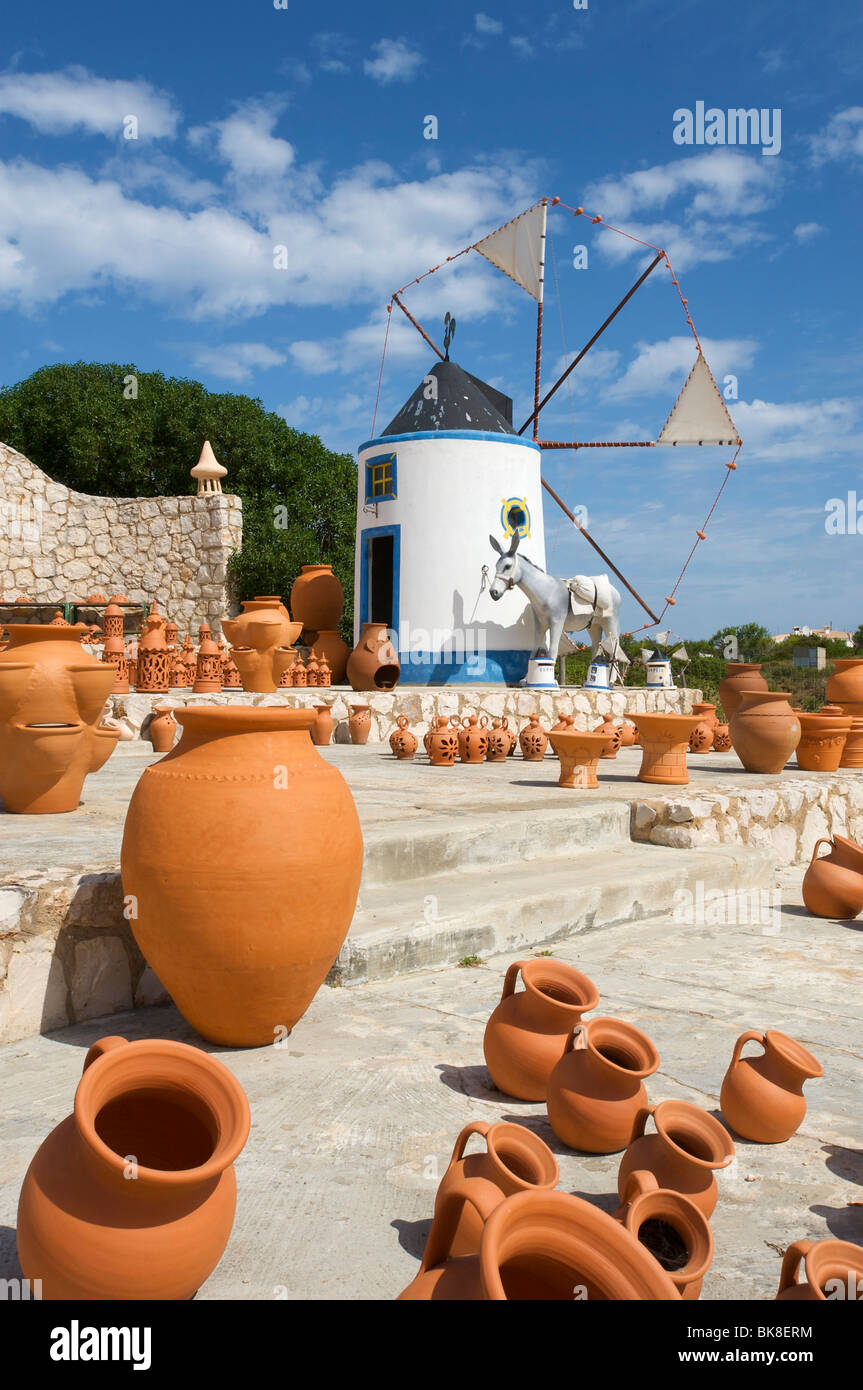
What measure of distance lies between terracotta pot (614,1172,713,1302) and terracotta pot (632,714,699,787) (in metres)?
5.65

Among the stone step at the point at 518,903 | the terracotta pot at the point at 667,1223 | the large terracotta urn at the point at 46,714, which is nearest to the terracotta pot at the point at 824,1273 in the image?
the terracotta pot at the point at 667,1223

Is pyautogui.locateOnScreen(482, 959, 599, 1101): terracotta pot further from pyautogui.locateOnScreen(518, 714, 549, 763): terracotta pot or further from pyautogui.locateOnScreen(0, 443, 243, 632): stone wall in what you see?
pyautogui.locateOnScreen(0, 443, 243, 632): stone wall

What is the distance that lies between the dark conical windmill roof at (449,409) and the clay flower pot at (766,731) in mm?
7323

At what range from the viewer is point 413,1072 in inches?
112

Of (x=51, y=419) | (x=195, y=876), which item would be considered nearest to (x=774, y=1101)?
(x=195, y=876)

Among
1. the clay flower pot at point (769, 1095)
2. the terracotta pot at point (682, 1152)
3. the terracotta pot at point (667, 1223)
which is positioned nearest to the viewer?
the terracotta pot at point (667, 1223)

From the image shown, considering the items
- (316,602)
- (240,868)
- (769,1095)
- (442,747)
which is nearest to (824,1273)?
(769,1095)

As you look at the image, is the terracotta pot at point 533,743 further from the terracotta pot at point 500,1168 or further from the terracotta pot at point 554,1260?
the terracotta pot at point 554,1260

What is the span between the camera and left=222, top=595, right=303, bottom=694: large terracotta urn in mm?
10172

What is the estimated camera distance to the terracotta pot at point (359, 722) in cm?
1051

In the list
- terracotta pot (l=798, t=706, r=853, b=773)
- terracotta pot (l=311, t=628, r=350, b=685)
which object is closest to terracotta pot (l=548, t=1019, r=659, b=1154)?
terracotta pot (l=798, t=706, r=853, b=773)

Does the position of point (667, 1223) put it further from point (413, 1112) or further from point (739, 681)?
point (739, 681)
